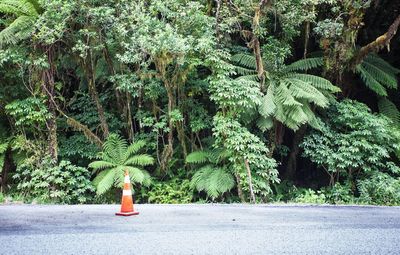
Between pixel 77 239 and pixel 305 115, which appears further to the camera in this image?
pixel 305 115

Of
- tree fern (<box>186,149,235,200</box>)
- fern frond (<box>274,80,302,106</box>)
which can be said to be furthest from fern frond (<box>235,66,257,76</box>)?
tree fern (<box>186,149,235,200</box>)

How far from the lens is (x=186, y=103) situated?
30.2ft

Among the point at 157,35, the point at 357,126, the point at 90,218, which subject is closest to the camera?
the point at 90,218

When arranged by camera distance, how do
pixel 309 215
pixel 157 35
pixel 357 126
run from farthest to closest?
pixel 357 126 → pixel 157 35 → pixel 309 215

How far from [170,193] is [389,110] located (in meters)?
6.05

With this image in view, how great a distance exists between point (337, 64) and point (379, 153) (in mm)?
2369

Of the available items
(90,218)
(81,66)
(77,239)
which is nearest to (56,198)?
(81,66)

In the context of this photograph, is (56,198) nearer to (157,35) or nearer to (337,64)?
(157,35)

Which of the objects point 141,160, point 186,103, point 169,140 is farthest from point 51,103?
point 186,103

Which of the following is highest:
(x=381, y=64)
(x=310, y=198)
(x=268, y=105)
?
(x=381, y=64)

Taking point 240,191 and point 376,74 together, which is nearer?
point 240,191

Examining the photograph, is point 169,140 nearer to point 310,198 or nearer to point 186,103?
point 186,103

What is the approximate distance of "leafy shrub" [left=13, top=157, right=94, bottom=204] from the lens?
831 centimetres

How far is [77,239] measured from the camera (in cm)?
351
